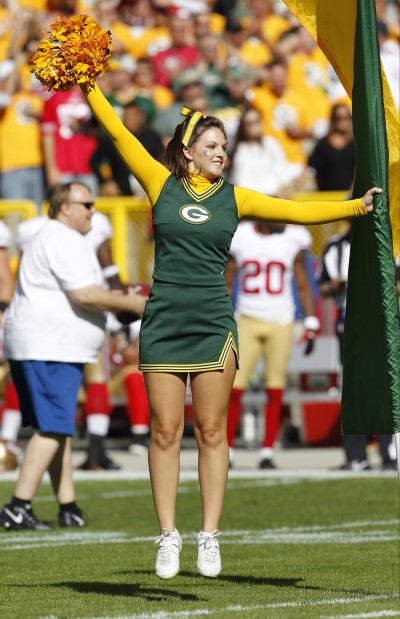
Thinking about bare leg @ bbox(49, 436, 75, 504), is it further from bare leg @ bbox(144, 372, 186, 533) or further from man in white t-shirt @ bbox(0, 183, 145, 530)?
bare leg @ bbox(144, 372, 186, 533)

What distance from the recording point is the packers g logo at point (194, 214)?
6734 mm

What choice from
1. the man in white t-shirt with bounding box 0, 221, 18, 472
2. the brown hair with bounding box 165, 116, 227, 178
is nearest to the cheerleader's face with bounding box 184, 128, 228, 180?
the brown hair with bounding box 165, 116, 227, 178

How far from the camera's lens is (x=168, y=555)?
6.62 meters

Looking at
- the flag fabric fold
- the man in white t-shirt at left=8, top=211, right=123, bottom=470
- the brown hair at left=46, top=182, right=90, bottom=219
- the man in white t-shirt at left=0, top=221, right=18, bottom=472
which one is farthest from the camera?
the man in white t-shirt at left=8, top=211, right=123, bottom=470

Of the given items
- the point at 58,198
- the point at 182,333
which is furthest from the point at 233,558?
the point at 58,198

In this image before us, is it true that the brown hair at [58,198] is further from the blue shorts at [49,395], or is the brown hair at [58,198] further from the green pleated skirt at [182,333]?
the green pleated skirt at [182,333]

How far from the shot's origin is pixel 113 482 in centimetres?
1294

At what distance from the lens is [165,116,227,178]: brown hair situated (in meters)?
6.86

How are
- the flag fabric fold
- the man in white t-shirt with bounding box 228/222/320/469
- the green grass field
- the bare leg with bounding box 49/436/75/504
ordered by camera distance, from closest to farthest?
the green grass field < the flag fabric fold < the bare leg with bounding box 49/436/75/504 < the man in white t-shirt with bounding box 228/222/320/469

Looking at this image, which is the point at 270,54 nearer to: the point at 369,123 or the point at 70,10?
the point at 70,10

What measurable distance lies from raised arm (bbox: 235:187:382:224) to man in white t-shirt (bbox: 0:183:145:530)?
2580 mm

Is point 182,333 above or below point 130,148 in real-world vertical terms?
below

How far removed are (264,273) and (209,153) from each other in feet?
23.4

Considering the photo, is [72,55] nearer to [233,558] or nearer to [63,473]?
[233,558]
